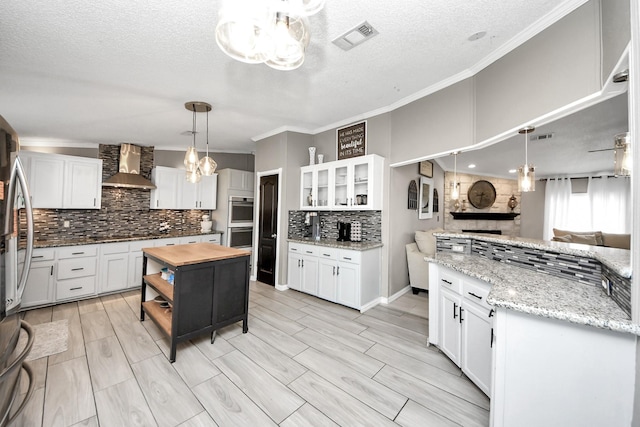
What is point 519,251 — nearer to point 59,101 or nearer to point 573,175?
point 59,101

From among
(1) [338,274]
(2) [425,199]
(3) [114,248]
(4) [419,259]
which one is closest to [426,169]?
(2) [425,199]

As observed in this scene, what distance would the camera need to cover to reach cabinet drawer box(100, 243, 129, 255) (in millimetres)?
3854

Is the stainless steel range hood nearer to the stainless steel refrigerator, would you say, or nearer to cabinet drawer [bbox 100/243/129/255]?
cabinet drawer [bbox 100/243/129/255]

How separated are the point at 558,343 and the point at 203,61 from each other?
3.24 meters

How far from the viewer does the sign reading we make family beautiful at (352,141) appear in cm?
380

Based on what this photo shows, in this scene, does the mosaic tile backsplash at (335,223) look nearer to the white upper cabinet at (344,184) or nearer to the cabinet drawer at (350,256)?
the white upper cabinet at (344,184)

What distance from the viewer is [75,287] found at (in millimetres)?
3588

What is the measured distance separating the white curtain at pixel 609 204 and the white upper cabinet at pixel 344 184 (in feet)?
20.0

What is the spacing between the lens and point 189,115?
353 centimetres

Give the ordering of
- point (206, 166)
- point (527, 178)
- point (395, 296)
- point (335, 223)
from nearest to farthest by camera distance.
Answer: point (527, 178) → point (206, 166) → point (395, 296) → point (335, 223)

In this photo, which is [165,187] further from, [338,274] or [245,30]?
[245,30]

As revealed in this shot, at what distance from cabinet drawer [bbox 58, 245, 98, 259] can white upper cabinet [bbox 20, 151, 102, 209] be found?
0.79 m

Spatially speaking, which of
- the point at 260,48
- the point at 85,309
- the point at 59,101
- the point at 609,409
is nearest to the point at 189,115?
the point at 59,101

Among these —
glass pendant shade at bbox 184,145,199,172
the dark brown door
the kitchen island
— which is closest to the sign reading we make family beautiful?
the dark brown door
